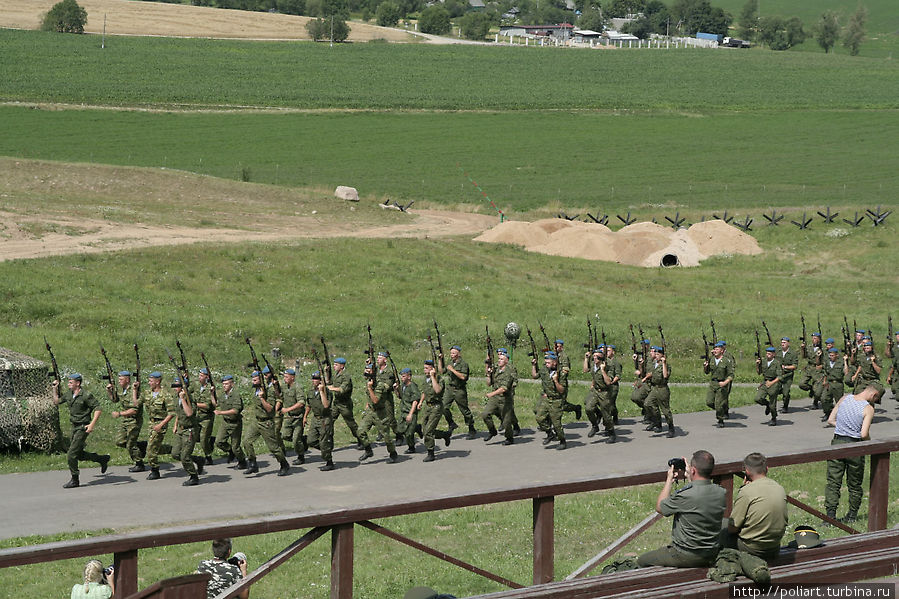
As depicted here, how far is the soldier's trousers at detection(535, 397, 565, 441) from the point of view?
22228mm

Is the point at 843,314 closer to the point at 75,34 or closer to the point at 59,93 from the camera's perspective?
the point at 59,93

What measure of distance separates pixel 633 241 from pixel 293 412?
27.8 meters

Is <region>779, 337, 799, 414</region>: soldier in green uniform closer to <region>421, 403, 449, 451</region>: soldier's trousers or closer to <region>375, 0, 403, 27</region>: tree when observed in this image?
<region>421, 403, 449, 451</region>: soldier's trousers

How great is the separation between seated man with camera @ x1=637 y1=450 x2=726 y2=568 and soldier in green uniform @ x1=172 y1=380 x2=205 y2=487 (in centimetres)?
1136

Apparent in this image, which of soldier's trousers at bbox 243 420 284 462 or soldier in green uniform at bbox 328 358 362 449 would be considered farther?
soldier in green uniform at bbox 328 358 362 449

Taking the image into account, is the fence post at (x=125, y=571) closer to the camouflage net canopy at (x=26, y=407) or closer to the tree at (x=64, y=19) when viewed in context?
the camouflage net canopy at (x=26, y=407)

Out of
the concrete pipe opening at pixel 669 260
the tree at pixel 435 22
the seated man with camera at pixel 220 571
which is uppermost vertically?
the tree at pixel 435 22

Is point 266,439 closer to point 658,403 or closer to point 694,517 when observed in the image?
point 658,403

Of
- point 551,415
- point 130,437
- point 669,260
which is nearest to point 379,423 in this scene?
point 551,415

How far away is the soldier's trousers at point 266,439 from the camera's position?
20172 mm

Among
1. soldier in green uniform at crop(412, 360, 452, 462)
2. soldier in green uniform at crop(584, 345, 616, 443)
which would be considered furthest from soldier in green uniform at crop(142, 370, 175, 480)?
soldier in green uniform at crop(584, 345, 616, 443)

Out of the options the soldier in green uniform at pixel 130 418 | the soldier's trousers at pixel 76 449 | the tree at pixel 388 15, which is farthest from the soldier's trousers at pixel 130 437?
the tree at pixel 388 15

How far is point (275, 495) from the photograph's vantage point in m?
18.8

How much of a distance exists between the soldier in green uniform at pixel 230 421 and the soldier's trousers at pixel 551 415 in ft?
18.3
